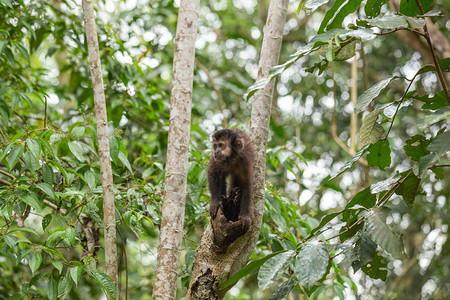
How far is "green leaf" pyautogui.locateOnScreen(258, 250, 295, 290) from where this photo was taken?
2.26 meters

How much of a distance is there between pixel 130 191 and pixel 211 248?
3.28 ft

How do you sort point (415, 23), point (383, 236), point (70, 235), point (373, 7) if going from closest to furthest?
point (383, 236) < point (415, 23) < point (373, 7) < point (70, 235)

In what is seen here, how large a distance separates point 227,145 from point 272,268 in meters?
2.12

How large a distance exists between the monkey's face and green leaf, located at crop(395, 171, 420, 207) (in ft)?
5.90

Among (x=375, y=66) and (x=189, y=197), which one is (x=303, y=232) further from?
(x=375, y=66)

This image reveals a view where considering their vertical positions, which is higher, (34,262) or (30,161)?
(30,161)

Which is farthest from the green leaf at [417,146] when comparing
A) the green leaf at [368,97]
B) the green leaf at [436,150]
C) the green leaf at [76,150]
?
the green leaf at [76,150]

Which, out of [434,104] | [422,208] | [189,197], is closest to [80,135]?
[189,197]

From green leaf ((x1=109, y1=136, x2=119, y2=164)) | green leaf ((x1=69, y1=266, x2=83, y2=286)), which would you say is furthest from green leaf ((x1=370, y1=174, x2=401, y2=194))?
green leaf ((x1=109, y1=136, x2=119, y2=164))

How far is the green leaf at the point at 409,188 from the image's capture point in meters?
2.67

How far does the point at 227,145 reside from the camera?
4328mm

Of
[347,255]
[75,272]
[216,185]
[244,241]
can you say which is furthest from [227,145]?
[347,255]

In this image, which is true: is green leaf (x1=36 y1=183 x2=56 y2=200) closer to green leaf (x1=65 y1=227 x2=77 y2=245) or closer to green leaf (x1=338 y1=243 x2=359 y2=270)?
green leaf (x1=65 y1=227 x2=77 y2=245)

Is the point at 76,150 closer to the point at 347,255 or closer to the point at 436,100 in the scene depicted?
the point at 347,255
